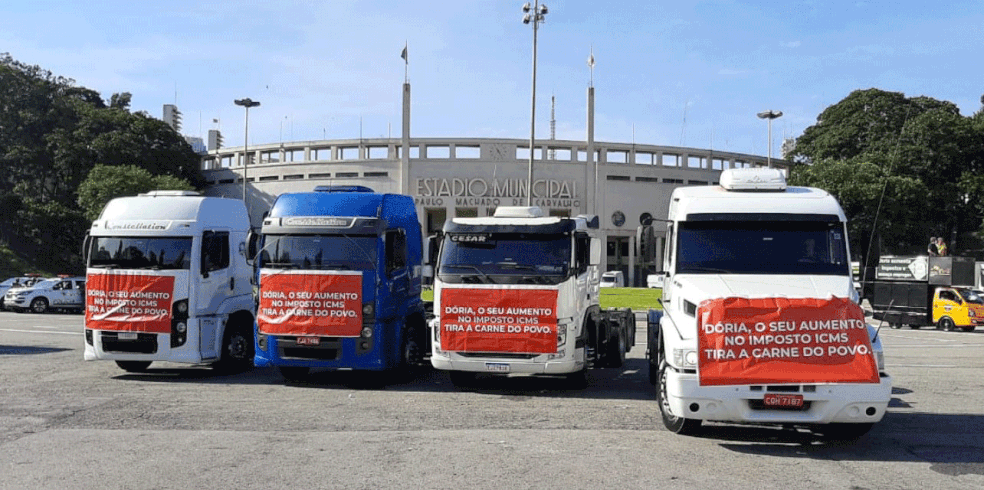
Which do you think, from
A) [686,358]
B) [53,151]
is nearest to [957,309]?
[686,358]

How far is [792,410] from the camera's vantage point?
873cm

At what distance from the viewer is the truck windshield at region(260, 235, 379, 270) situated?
46.2 ft

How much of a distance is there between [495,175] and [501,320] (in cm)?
5480

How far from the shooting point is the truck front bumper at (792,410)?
8641mm

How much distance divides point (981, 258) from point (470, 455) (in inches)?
2565

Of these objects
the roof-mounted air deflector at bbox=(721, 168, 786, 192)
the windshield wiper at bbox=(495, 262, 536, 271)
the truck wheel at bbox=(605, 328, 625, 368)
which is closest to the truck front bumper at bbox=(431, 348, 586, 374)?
the windshield wiper at bbox=(495, 262, 536, 271)

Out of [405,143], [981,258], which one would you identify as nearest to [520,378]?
[405,143]

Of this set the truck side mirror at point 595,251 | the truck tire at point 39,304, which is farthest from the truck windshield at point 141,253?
Answer: the truck tire at point 39,304

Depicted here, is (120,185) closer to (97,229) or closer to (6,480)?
(97,229)

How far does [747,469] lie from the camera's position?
8281mm

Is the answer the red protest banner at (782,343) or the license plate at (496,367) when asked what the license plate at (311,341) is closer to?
the license plate at (496,367)

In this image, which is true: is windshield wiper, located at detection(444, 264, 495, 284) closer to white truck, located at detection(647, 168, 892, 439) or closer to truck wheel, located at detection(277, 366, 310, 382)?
white truck, located at detection(647, 168, 892, 439)

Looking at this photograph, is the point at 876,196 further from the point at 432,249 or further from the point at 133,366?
the point at 133,366

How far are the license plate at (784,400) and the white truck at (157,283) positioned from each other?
32.4 feet
